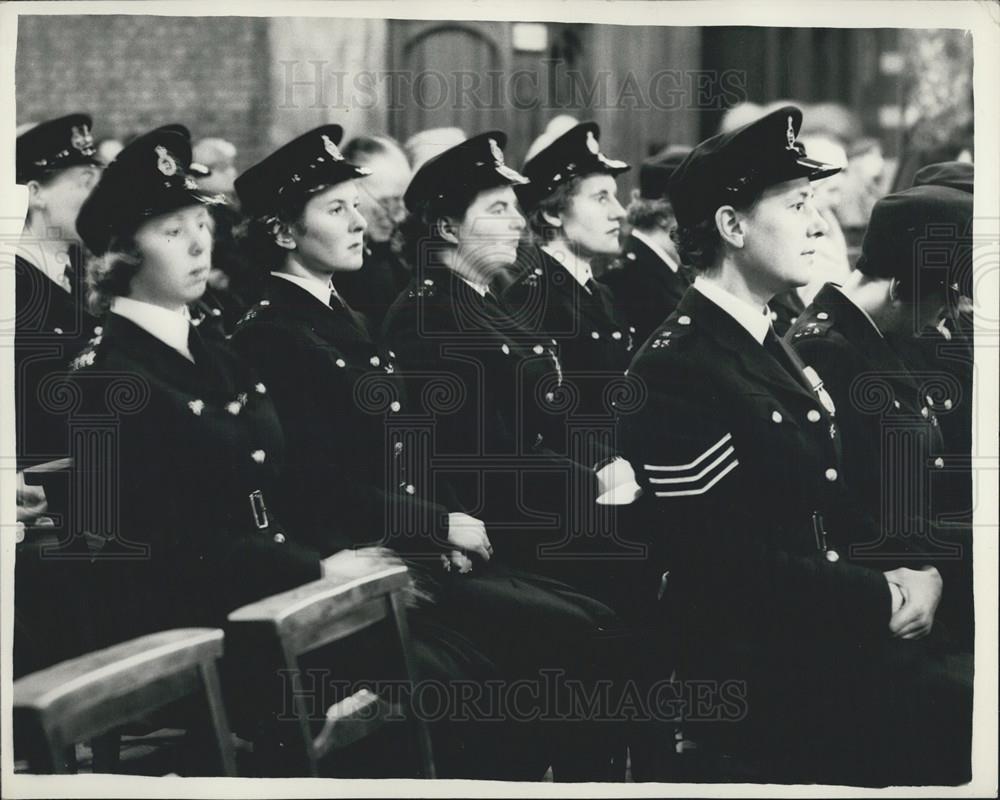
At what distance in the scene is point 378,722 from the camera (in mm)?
3473

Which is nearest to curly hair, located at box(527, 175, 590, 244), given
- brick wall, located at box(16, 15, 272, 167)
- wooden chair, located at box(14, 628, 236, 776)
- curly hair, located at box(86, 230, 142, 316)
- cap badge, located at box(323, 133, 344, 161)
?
cap badge, located at box(323, 133, 344, 161)

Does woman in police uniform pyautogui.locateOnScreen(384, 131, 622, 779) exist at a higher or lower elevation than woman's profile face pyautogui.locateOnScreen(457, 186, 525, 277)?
lower

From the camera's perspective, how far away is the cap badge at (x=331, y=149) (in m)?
3.53

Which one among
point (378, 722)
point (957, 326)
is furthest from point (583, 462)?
point (957, 326)

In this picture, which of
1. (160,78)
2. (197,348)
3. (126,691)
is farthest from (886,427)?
(160,78)

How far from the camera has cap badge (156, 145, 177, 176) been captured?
3.50 m

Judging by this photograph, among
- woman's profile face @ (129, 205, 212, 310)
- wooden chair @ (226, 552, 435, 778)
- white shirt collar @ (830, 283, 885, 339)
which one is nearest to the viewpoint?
wooden chair @ (226, 552, 435, 778)

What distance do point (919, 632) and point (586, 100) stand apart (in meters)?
1.87

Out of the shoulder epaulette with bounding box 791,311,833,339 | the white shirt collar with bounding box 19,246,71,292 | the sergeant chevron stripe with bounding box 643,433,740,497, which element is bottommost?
the sergeant chevron stripe with bounding box 643,433,740,497

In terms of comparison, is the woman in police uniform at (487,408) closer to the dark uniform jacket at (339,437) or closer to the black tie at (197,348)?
the dark uniform jacket at (339,437)

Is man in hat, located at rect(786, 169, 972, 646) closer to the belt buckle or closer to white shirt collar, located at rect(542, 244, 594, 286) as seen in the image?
white shirt collar, located at rect(542, 244, 594, 286)

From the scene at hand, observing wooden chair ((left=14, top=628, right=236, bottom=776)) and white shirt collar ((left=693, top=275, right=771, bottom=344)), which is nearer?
wooden chair ((left=14, top=628, right=236, bottom=776))

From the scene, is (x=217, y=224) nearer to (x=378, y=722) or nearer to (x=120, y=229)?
(x=120, y=229)

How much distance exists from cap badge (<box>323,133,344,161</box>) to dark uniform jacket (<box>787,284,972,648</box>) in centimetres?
144
